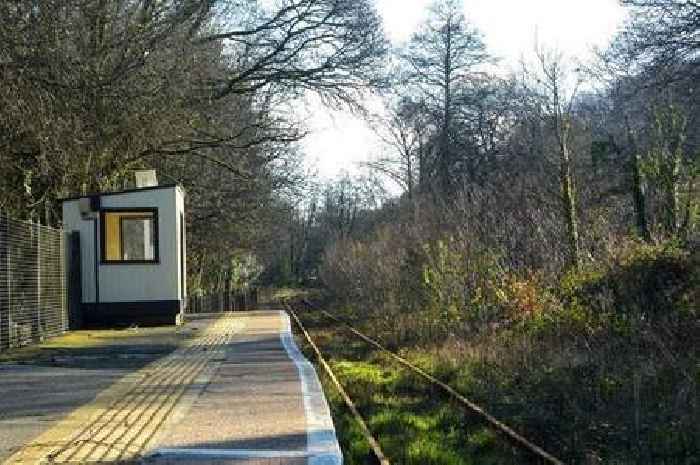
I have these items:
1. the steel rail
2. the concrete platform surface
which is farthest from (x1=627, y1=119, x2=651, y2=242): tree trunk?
the concrete platform surface

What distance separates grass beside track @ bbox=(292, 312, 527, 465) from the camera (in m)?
7.82

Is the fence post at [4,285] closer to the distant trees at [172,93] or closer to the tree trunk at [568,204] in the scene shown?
the distant trees at [172,93]

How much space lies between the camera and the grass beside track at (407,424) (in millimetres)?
7820

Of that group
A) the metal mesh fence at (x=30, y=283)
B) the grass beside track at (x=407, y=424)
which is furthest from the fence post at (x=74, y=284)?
the grass beside track at (x=407, y=424)

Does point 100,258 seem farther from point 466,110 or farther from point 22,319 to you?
point 466,110

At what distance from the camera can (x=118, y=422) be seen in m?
8.07

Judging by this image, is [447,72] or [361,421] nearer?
[361,421]

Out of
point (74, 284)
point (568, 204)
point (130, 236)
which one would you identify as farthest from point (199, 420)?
point (130, 236)

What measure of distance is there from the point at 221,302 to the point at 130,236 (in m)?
18.1

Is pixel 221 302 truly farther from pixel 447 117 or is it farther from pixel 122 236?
pixel 122 236

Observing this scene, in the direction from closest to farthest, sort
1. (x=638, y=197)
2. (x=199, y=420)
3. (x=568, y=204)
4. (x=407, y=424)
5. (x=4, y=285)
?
(x=199, y=420) → (x=407, y=424) → (x=4, y=285) → (x=568, y=204) → (x=638, y=197)

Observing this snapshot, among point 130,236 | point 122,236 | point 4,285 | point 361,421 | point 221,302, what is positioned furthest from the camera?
point 221,302

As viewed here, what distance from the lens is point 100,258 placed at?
2128 cm

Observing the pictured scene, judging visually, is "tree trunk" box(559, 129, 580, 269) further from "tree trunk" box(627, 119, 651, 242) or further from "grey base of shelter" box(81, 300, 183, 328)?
"grey base of shelter" box(81, 300, 183, 328)
